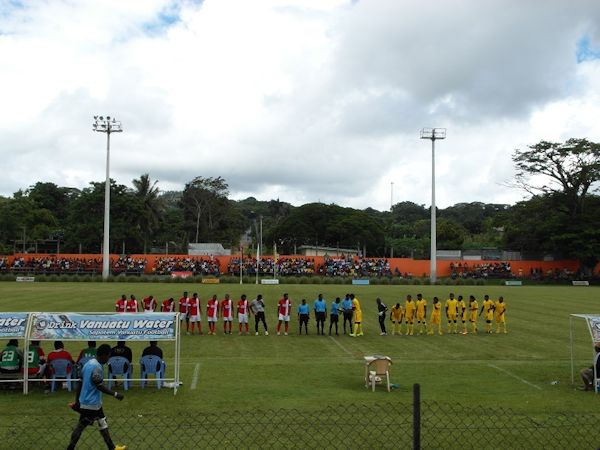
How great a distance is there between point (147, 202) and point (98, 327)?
75.3 metres

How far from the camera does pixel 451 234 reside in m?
107

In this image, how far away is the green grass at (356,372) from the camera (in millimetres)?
12367

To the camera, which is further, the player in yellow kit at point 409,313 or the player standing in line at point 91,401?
the player in yellow kit at point 409,313

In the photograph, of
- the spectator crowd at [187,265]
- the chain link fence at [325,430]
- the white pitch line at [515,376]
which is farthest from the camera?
the spectator crowd at [187,265]

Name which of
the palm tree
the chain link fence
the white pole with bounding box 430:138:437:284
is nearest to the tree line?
the palm tree

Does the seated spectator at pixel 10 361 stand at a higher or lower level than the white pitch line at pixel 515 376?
higher

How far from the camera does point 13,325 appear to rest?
44.2 feet

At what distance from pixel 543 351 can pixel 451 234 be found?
88889mm

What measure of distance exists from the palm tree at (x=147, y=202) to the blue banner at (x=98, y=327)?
73.4 metres

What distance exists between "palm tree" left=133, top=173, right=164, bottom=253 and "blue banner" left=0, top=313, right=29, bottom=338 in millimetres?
73135

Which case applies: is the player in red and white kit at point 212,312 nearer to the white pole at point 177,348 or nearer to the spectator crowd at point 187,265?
the white pole at point 177,348

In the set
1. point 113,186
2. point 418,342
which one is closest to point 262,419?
point 418,342

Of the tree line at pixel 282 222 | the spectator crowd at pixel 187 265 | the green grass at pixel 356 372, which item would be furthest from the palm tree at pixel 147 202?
the green grass at pixel 356 372

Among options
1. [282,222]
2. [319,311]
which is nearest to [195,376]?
[319,311]
